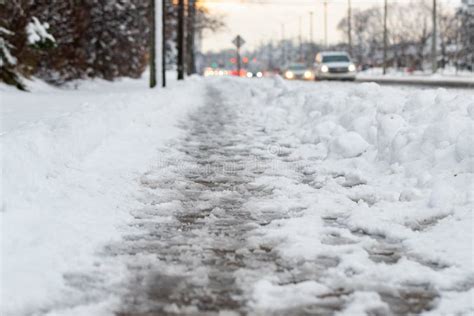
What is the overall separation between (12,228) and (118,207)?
4.91ft

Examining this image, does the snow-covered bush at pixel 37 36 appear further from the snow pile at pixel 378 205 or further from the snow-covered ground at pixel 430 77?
the snow-covered ground at pixel 430 77

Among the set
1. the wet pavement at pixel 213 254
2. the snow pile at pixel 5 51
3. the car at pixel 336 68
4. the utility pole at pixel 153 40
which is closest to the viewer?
the wet pavement at pixel 213 254

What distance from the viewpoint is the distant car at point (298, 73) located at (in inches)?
1823

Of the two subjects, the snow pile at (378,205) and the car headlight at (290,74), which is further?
the car headlight at (290,74)

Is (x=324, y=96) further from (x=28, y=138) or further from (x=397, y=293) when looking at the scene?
(x=397, y=293)

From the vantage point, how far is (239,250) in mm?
4930

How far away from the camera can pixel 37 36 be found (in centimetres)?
2078

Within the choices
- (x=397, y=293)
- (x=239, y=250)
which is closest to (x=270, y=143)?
(x=239, y=250)

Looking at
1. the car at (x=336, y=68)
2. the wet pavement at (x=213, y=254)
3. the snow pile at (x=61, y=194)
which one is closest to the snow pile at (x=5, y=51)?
the snow pile at (x=61, y=194)

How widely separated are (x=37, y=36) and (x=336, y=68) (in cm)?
2211

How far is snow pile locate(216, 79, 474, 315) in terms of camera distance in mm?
4094

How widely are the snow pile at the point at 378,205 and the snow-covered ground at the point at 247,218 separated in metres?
0.02

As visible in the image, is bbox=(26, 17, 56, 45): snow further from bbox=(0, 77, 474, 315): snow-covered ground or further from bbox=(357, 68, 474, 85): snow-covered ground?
bbox=(357, 68, 474, 85): snow-covered ground

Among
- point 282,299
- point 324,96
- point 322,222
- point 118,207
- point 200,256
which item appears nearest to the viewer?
point 282,299
